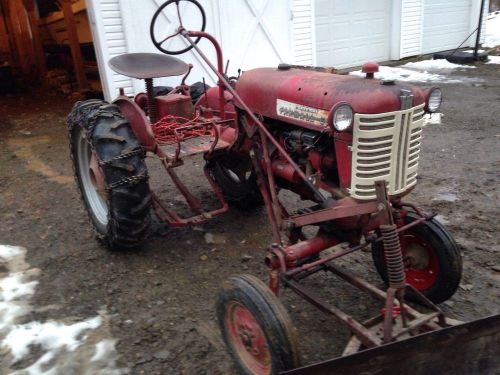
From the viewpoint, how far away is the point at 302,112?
2.61 metres

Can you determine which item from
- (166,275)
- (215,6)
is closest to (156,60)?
(166,275)

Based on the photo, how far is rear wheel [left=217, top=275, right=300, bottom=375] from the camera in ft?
6.85

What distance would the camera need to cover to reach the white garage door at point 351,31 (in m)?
10.7

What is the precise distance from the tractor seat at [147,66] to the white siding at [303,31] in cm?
548

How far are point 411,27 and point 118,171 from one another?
10671 mm

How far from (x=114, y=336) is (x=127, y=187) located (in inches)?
37.9

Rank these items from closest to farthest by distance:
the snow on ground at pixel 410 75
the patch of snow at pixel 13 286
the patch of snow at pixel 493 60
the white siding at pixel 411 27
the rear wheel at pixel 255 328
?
1. the rear wheel at pixel 255 328
2. the patch of snow at pixel 13 286
3. the snow on ground at pixel 410 75
4. the patch of snow at pixel 493 60
5. the white siding at pixel 411 27

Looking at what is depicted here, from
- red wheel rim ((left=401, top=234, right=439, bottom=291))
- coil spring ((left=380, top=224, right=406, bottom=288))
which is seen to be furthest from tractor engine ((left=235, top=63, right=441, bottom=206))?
red wheel rim ((left=401, top=234, right=439, bottom=291))

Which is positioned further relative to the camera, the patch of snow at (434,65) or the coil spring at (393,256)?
the patch of snow at (434,65)

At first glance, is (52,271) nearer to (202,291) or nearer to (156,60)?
(202,291)

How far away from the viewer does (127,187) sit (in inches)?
127

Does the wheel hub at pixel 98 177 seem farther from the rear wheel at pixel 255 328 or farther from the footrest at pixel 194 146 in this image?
the rear wheel at pixel 255 328

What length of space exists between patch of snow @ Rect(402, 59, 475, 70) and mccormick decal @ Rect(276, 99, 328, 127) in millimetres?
9345

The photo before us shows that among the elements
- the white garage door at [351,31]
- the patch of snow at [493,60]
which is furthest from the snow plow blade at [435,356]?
the patch of snow at [493,60]
